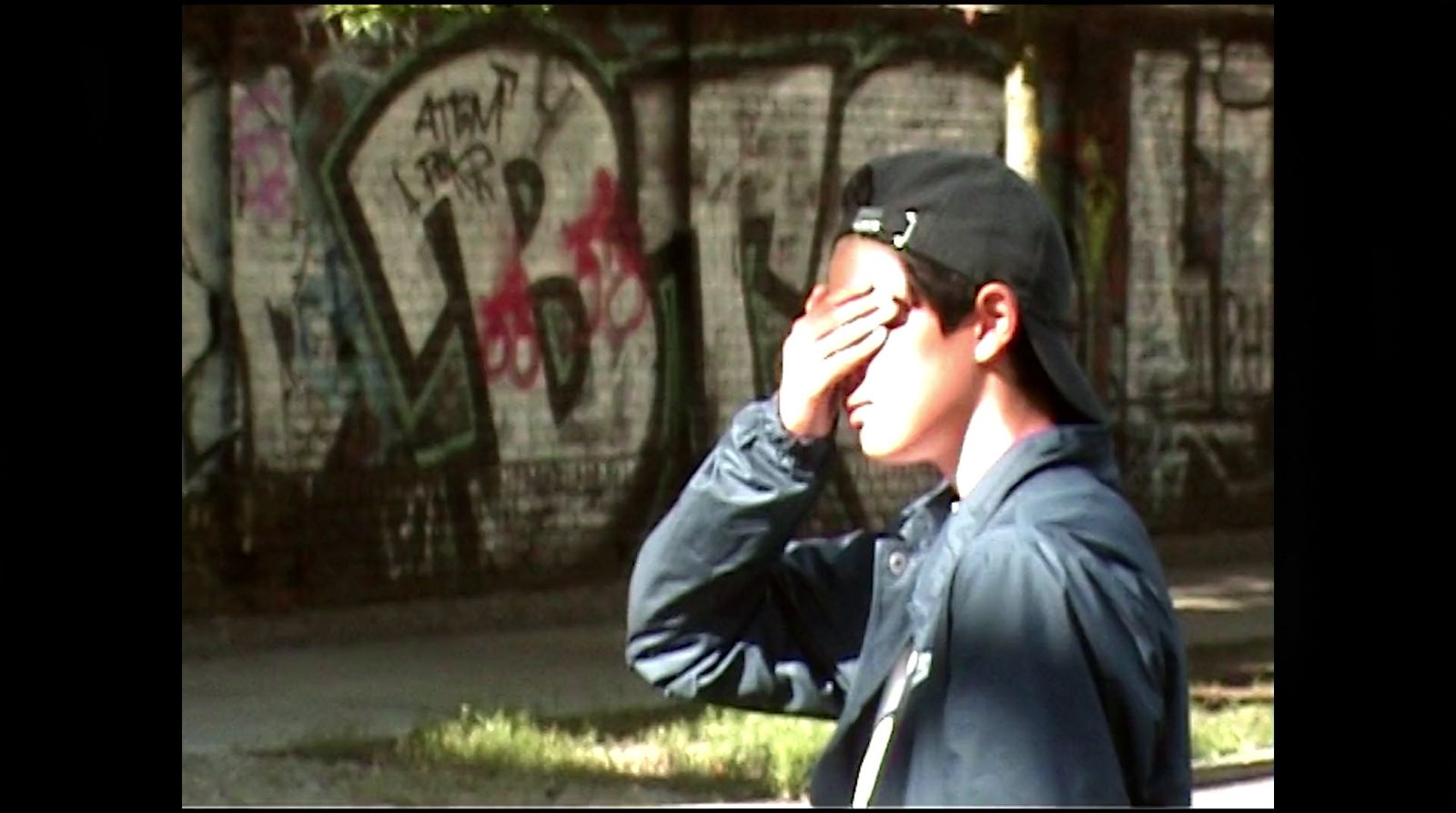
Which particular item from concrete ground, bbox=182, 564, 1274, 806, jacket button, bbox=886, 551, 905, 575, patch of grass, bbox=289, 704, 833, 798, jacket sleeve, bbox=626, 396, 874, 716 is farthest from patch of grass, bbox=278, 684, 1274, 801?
jacket button, bbox=886, 551, 905, 575

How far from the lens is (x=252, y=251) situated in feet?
42.9

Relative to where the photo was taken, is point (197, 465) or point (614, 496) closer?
point (197, 465)

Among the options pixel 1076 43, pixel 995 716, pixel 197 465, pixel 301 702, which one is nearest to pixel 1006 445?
pixel 995 716

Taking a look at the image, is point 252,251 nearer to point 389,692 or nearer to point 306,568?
point 306,568

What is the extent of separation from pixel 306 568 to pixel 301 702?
6.17 ft

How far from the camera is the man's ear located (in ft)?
9.90

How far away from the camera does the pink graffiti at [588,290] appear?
14.0m

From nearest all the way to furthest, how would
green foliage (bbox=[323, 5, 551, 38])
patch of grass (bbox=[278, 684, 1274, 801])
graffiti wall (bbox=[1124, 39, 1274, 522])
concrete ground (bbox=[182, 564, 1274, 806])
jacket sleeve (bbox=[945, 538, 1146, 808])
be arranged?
jacket sleeve (bbox=[945, 538, 1146, 808]) < patch of grass (bbox=[278, 684, 1274, 801]) < concrete ground (bbox=[182, 564, 1274, 806]) < green foliage (bbox=[323, 5, 551, 38]) < graffiti wall (bbox=[1124, 39, 1274, 522])

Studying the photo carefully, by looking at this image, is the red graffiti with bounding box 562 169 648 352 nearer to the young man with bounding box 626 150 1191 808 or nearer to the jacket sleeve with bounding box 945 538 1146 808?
the young man with bounding box 626 150 1191 808

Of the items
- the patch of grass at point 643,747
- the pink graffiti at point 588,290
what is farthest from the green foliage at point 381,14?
the patch of grass at point 643,747

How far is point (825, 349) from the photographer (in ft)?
10.1

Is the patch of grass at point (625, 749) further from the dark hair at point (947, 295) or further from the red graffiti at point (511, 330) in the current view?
the dark hair at point (947, 295)

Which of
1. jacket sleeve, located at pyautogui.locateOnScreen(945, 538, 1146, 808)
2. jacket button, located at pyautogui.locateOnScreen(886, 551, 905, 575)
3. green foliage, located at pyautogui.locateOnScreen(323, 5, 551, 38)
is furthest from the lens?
green foliage, located at pyautogui.locateOnScreen(323, 5, 551, 38)

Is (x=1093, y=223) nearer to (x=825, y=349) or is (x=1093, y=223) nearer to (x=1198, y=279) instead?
(x=1198, y=279)
